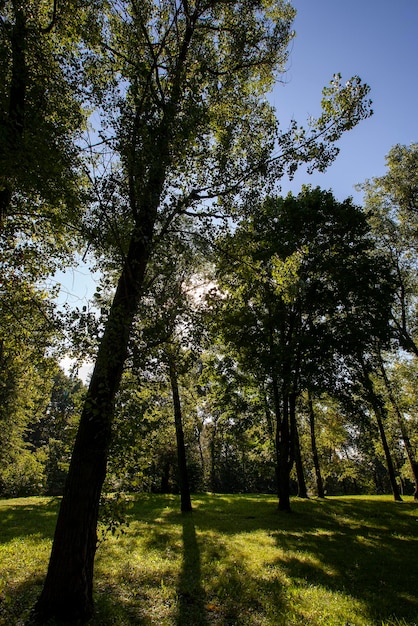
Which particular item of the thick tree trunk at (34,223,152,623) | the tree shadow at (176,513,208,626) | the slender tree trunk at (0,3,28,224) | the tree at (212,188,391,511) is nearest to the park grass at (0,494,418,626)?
the tree shadow at (176,513,208,626)

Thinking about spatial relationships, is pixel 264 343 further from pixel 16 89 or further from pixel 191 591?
pixel 16 89

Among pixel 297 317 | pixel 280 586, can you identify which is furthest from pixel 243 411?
pixel 280 586

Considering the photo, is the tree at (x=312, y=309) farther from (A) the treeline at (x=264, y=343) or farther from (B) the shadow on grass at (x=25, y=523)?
(B) the shadow on grass at (x=25, y=523)

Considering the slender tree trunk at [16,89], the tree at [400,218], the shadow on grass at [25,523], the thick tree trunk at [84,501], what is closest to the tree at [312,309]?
the tree at [400,218]

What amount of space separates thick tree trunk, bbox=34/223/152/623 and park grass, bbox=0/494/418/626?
543mm

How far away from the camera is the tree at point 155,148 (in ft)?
20.6

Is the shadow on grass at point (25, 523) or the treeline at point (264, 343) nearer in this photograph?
the treeline at point (264, 343)

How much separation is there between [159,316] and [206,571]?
24.1ft

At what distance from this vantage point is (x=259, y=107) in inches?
456

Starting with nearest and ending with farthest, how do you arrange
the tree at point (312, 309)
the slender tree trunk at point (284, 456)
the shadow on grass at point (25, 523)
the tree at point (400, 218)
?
the shadow on grass at point (25, 523) < the tree at point (312, 309) < the slender tree trunk at point (284, 456) < the tree at point (400, 218)

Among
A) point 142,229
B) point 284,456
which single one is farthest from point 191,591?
point 284,456

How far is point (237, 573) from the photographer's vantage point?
9.12 m

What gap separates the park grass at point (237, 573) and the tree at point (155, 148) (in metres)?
1.38

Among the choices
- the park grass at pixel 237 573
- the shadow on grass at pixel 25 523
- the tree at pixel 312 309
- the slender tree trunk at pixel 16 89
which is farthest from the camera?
the tree at pixel 312 309
